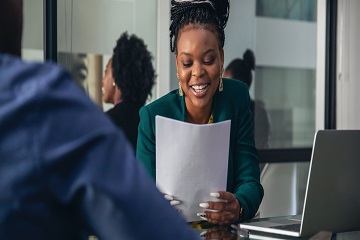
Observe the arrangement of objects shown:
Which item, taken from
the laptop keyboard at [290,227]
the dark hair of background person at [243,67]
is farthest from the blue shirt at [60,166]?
the dark hair of background person at [243,67]

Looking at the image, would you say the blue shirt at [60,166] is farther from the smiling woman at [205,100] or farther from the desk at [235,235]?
the smiling woman at [205,100]

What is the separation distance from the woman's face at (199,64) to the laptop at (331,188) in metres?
0.49

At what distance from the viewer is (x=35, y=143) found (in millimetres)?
485

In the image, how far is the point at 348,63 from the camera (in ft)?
18.4

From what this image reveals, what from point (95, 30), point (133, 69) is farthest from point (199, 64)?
point (133, 69)

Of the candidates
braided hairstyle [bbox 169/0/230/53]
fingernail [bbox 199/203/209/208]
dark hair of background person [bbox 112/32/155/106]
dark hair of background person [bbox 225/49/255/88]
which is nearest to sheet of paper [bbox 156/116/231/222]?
fingernail [bbox 199/203/209/208]

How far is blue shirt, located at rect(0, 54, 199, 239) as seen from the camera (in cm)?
49

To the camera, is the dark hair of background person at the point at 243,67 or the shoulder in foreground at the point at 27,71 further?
the dark hair of background person at the point at 243,67

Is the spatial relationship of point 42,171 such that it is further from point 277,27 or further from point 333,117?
point 333,117

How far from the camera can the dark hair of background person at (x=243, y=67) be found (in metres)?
4.92

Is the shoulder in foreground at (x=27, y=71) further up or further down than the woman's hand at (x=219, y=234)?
further up

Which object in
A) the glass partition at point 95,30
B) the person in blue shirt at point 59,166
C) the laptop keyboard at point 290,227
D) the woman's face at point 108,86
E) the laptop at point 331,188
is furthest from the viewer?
the woman's face at point 108,86

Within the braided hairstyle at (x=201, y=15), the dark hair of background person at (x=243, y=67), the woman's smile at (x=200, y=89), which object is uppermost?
the braided hairstyle at (x=201, y=15)

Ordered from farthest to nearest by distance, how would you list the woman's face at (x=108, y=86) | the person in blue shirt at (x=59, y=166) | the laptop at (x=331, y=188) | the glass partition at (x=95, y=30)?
the woman's face at (x=108, y=86)
the glass partition at (x=95, y=30)
the laptop at (x=331, y=188)
the person in blue shirt at (x=59, y=166)
